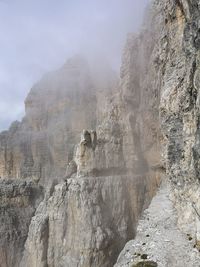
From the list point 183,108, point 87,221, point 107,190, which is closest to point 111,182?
point 107,190

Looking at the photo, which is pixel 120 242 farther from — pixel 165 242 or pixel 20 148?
pixel 20 148

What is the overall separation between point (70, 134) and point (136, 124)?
29.3 m

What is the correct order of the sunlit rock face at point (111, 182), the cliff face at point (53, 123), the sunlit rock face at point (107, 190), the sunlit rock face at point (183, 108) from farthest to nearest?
the cliff face at point (53, 123), the sunlit rock face at point (111, 182), the sunlit rock face at point (107, 190), the sunlit rock face at point (183, 108)

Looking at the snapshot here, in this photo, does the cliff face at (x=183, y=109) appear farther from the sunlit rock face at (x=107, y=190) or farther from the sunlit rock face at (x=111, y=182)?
the sunlit rock face at (x=107, y=190)

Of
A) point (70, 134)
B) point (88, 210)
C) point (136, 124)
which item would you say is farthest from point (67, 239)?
point (70, 134)

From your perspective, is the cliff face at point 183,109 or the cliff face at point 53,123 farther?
the cliff face at point 53,123

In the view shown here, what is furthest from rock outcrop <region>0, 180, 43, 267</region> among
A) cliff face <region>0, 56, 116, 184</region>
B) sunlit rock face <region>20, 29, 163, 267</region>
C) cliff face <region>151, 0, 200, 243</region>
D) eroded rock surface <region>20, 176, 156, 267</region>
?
cliff face <region>151, 0, 200, 243</region>

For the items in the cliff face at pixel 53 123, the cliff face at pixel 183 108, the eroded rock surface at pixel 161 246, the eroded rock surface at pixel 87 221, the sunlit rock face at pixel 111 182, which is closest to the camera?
the cliff face at pixel 183 108

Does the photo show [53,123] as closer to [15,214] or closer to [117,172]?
[15,214]

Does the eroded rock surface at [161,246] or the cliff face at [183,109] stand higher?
the cliff face at [183,109]

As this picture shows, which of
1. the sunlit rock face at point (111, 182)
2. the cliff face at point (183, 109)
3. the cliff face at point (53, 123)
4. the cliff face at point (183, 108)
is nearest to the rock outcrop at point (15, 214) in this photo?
the sunlit rock face at point (111, 182)

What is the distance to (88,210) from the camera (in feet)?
152

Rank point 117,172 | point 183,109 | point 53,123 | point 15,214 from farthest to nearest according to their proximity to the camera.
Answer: point 53,123 < point 15,214 < point 117,172 < point 183,109

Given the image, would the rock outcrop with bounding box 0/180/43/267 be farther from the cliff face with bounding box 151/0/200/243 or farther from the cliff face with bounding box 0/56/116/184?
the cliff face with bounding box 151/0/200/243
